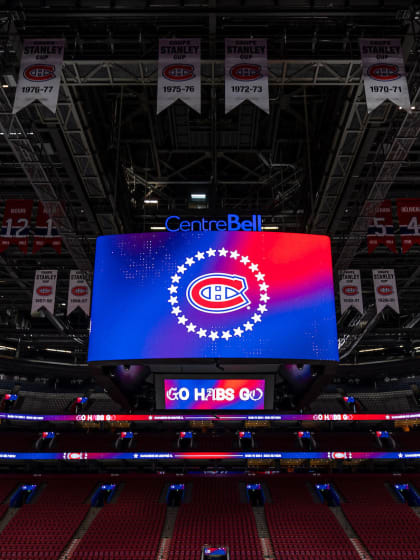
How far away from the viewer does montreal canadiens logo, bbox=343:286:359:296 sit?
15898 millimetres

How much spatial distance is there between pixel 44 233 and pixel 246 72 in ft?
30.7

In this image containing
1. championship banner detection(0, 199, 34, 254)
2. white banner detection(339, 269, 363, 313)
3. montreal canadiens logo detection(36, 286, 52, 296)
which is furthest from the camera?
montreal canadiens logo detection(36, 286, 52, 296)

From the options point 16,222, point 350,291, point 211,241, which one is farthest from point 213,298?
point 350,291

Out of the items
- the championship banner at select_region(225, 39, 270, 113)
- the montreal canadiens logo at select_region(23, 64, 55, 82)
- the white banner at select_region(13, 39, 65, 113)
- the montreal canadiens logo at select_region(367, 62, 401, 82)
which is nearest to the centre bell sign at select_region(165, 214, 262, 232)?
the championship banner at select_region(225, 39, 270, 113)

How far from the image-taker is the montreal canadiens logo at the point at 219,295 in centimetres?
772

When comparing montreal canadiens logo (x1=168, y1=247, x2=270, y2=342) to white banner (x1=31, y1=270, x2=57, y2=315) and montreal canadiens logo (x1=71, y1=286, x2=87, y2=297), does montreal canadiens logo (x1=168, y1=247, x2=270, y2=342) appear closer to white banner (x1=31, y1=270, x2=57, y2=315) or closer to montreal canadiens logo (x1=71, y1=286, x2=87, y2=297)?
montreal canadiens logo (x1=71, y1=286, x2=87, y2=297)

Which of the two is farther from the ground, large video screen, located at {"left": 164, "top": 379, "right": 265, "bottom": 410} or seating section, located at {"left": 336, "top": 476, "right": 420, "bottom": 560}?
large video screen, located at {"left": 164, "top": 379, "right": 265, "bottom": 410}

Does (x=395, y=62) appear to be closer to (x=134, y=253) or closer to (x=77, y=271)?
(x=134, y=253)

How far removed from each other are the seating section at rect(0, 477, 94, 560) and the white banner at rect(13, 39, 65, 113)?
1561cm

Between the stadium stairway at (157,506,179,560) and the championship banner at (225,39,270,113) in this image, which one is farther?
the stadium stairway at (157,506,179,560)

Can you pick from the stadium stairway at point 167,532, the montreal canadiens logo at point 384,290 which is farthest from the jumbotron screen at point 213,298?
the stadium stairway at point 167,532

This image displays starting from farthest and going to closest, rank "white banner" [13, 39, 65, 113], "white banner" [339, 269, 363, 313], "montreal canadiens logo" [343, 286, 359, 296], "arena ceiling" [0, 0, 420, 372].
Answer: "montreal canadiens logo" [343, 286, 359, 296]
"white banner" [339, 269, 363, 313]
"arena ceiling" [0, 0, 420, 372]
"white banner" [13, 39, 65, 113]

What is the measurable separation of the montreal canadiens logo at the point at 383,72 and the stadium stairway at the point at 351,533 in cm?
1601

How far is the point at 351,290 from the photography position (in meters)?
15.9
